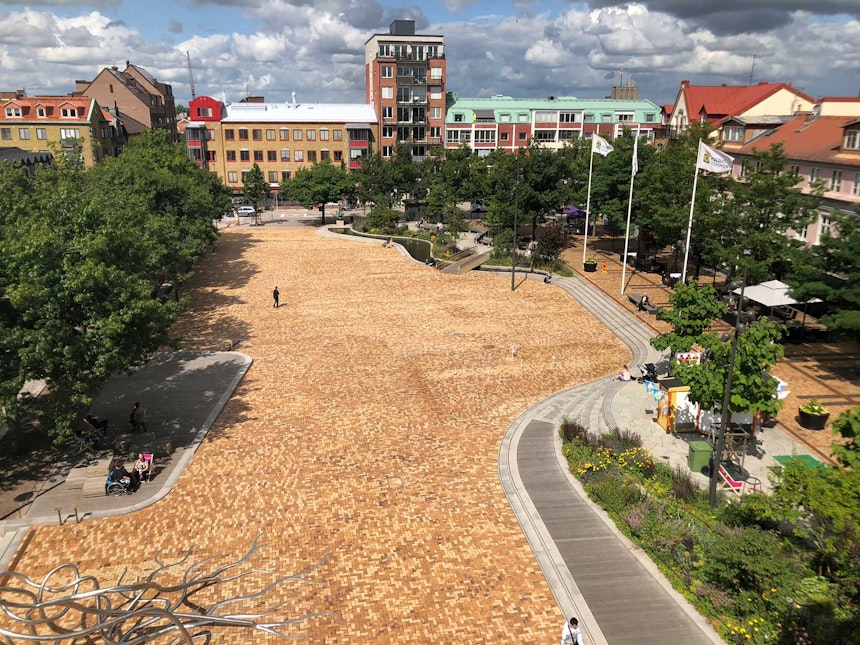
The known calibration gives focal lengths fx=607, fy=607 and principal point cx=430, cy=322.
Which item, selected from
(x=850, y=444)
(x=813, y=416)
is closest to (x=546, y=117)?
(x=813, y=416)

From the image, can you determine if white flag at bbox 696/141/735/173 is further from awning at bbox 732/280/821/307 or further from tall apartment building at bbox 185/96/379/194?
tall apartment building at bbox 185/96/379/194

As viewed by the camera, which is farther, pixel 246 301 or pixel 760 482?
pixel 246 301

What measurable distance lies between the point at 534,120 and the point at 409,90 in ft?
64.0

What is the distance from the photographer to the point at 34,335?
56.4 feet

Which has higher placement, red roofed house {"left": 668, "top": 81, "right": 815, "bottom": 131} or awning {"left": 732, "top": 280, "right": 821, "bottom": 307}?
red roofed house {"left": 668, "top": 81, "right": 815, "bottom": 131}

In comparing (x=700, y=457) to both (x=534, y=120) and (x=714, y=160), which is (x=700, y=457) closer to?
(x=714, y=160)

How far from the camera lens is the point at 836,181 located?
3378 cm

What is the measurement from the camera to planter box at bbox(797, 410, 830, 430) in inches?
821

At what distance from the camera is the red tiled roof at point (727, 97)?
5403 cm

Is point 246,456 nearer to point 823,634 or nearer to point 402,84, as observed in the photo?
point 823,634

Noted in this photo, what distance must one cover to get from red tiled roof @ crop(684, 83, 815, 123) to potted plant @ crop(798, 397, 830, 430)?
41.9m

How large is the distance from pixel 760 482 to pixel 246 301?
30.9m

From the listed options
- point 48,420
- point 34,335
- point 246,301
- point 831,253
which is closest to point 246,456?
point 48,420

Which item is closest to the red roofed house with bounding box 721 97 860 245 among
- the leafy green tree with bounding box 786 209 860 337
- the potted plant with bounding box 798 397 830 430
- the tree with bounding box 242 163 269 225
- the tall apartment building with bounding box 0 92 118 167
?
the leafy green tree with bounding box 786 209 860 337
